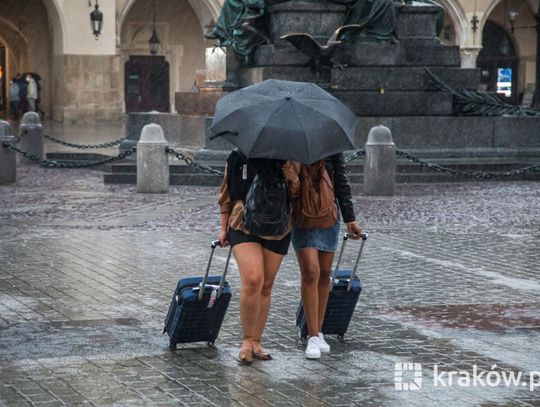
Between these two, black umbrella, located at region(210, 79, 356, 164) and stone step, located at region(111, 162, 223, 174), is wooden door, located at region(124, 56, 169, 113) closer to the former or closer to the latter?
stone step, located at region(111, 162, 223, 174)

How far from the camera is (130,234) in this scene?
12.4 meters

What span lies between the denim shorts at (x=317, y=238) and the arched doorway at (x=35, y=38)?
34857mm

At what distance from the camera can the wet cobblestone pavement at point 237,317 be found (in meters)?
6.32

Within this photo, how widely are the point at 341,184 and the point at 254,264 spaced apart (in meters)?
0.70

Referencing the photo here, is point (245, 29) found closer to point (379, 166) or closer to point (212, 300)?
point (379, 166)

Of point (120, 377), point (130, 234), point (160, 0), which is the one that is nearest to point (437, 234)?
point (130, 234)

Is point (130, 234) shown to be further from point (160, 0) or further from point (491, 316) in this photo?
point (160, 0)

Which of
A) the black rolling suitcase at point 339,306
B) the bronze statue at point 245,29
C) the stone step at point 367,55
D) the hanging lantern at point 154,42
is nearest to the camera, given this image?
the black rolling suitcase at point 339,306

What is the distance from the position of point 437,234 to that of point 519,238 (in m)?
0.79

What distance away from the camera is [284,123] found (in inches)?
267

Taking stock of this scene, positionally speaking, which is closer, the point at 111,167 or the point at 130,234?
the point at 130,234

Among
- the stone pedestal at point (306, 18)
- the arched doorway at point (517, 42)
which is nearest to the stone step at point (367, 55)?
the stone pedestal at point (306, 18)

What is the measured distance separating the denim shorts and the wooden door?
3938cm

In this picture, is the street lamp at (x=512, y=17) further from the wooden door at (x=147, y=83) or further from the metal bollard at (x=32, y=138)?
the metal bollard at (x=32, y=138)
